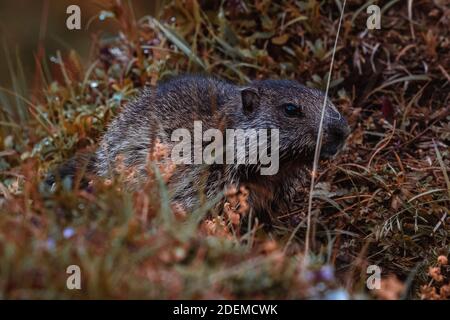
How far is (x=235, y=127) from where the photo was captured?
21.0 feet

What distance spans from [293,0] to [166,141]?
2525 millimetres

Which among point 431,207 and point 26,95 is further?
point 26,95

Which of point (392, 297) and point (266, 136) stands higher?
point (266, 136)

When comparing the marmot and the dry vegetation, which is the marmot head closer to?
the marmot

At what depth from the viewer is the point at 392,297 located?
12.6ft

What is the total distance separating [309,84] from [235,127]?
162cm

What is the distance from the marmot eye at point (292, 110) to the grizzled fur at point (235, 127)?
1.0 inches

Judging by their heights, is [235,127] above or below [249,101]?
below

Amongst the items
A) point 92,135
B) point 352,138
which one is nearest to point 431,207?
point 352,138

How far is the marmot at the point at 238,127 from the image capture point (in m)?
6.18

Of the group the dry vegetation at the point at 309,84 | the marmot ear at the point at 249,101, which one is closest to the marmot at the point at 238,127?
the marmot ear at the point at 249,101

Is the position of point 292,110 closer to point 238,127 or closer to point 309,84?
point 238,127

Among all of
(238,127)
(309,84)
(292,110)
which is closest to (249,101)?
(238,127)
